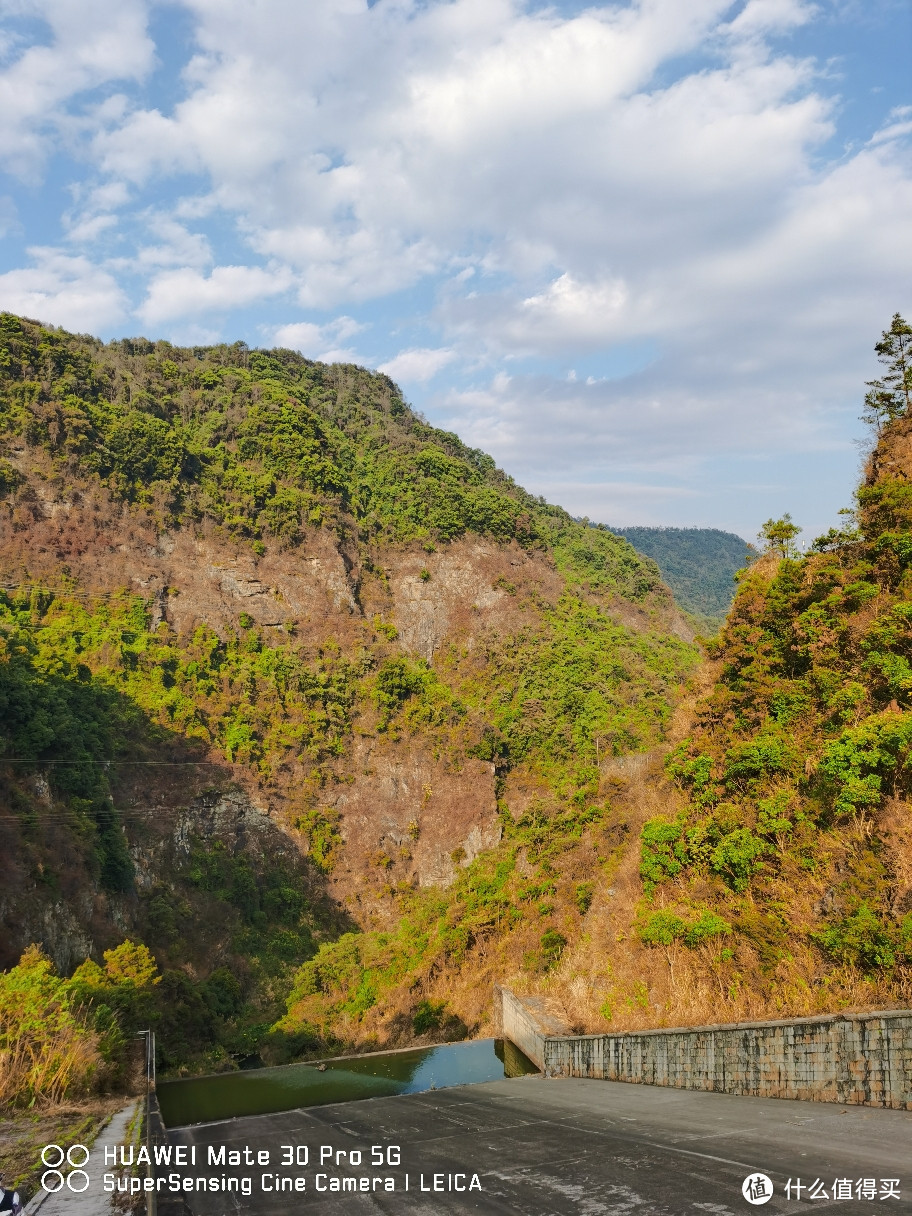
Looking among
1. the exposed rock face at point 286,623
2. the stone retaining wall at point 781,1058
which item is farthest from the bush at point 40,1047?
the exposed rock face at point 286,623

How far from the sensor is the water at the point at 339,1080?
68.5 ft

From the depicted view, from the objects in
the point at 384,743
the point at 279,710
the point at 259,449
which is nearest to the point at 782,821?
the point at 384,743

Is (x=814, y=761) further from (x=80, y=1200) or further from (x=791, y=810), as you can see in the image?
(x=80, y=1200)

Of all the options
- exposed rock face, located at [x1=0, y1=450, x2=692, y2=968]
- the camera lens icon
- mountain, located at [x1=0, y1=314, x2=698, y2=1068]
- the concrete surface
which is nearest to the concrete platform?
the concrete surface

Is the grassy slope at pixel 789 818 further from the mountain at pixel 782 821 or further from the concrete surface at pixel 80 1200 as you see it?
the concrete surface at pixel 80 1200

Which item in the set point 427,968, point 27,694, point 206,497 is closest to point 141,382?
point 206,497

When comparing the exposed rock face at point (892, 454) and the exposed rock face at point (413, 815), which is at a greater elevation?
the exposed rock face at point (892, 454)

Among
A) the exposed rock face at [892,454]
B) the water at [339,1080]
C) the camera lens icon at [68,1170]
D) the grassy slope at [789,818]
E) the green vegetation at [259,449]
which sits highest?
the green vegetation at [259,449]

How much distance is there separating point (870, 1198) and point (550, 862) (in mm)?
26300

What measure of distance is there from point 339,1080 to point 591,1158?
19993 mm

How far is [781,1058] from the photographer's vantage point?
28.5ft

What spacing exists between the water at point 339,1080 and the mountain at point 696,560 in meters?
96.3

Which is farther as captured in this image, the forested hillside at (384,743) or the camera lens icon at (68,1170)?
the forested hillside at (384,743)

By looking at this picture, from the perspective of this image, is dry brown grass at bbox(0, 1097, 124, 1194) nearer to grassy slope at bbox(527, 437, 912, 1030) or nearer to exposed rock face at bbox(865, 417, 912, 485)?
grassy slope at bbox(527, 437, 912, 1030)
